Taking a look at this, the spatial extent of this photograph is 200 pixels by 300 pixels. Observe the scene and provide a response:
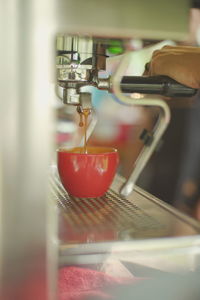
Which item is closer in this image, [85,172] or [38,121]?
[38,121]

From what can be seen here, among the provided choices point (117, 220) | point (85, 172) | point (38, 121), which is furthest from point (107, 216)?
point (38, 121)

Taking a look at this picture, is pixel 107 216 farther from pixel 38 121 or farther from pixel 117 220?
pixel 38 121

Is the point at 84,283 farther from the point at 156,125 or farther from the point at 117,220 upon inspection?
the point at 156,125

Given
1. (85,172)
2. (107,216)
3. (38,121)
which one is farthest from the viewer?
(85,172)

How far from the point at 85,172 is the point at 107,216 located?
137 mm

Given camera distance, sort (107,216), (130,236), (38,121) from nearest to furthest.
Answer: (38,121)
(130,236)
(107,216)

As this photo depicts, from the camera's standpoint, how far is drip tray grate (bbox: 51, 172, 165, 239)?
1.67ft

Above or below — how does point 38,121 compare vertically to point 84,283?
above

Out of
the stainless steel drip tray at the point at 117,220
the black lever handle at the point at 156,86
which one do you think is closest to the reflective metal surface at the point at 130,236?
the stainless steel drip tray at the point at 117,220

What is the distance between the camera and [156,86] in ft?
2.03

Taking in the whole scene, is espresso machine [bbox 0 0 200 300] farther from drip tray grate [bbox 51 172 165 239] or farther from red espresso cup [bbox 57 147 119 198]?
red espresso cup [bbox 57 147 119 198]

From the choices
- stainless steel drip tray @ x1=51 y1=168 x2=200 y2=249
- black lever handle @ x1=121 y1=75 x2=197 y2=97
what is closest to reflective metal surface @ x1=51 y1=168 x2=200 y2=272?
stainless steel drip tray @ x1=51 y1=168 x2=200 y2=249

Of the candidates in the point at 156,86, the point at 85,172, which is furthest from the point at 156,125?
the point at 85,172

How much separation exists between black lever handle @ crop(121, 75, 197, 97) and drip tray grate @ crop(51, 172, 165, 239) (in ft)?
0.57
